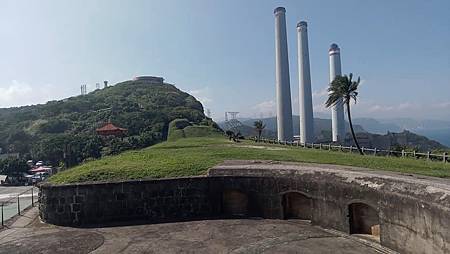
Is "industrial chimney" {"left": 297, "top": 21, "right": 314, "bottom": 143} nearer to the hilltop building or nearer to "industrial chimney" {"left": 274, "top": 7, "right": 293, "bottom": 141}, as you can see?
"industrial chimney" {"left": 274, "top": 7, "right": 293, "bottom": 141}

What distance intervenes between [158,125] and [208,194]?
138 ft

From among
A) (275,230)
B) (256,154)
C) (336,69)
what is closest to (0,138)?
(336,69)

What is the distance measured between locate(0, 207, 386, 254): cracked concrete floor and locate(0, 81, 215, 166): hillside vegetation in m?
28.4

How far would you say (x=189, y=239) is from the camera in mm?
10883

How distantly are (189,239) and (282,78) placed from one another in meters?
57.8

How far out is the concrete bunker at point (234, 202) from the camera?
13.9 m

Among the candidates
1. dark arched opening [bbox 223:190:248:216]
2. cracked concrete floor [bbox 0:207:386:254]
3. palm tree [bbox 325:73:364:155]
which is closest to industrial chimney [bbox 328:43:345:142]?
palm tree [bbox 325:73:364:155]

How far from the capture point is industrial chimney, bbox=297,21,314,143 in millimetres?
70438

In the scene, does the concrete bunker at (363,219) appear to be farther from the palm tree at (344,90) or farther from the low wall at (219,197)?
the palm tree at (344,90)

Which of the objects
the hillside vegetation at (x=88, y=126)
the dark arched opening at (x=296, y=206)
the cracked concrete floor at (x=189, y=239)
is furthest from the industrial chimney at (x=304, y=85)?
the cracked concrete floor at (x=189, y=239)

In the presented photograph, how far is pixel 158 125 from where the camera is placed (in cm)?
5478

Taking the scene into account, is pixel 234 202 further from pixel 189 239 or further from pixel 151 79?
Result: pixel 151 79

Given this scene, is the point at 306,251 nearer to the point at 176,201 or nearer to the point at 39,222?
the point at 176,201

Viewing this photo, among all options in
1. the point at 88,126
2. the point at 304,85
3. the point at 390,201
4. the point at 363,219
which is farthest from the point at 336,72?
the point at 390,201
